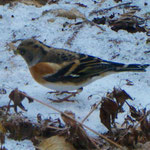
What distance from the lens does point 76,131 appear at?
2.84 meters

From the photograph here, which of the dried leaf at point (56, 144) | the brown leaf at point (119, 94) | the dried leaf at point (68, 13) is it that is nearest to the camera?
the dried leaf at point (56, 144)

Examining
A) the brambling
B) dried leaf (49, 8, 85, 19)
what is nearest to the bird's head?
the brambling

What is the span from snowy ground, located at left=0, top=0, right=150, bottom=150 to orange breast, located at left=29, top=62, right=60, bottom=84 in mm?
278

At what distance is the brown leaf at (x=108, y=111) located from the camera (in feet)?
10.1

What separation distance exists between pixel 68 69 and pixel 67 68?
16 millimetres

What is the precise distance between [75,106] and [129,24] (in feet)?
7.09

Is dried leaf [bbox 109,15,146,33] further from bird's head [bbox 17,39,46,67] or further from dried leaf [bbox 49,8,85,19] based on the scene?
bird's head [bbox 17,39,46,67]

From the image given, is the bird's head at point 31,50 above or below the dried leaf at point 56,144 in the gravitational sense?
above

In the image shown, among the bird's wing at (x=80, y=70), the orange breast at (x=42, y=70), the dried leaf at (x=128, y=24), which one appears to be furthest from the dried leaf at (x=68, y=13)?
the orange breast at (x=42, y=70)

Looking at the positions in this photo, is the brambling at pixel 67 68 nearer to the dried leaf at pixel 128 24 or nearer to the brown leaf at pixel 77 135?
the brown leaf at pixel 77 135

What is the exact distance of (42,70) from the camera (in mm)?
A: 3846

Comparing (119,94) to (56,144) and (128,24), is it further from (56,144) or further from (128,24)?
(128,24)

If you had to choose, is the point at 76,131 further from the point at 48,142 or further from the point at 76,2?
the point at 76,2

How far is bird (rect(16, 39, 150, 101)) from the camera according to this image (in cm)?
382
